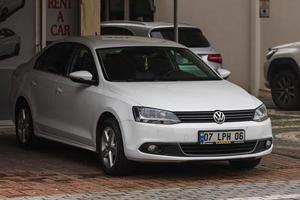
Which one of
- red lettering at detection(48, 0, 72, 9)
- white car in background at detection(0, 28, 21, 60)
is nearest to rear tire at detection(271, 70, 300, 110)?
red lettering at detection(48, 0, 72, 9)

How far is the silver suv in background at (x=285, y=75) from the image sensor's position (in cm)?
1599

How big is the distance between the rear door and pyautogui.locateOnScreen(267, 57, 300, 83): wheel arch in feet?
23.6

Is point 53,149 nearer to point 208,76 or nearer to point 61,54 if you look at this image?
point 61,54

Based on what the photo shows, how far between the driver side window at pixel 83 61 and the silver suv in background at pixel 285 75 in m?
7.44

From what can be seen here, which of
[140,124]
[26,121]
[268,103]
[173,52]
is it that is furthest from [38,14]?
[268,103]

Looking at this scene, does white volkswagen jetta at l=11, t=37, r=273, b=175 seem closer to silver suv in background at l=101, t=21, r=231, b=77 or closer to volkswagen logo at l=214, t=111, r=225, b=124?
volkswagen logo at l=214, t=111, r=225, b=124

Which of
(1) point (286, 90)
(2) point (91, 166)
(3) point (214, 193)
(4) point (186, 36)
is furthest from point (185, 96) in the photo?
(1) point (286, 90)

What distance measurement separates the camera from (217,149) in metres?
8.23

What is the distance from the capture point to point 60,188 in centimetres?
782

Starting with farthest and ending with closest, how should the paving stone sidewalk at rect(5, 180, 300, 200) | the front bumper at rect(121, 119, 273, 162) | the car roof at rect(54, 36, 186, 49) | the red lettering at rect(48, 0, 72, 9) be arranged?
the red lettering at rect(48, 0, 72, 9), the car roof at rect(54, 36, 186, 49), the front bumper at rect(121, 119, 273, 162), the paving stone sidewalk at rect(5, 180, 300, 200)

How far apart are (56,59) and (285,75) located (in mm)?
7496

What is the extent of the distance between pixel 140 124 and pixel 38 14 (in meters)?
5.16

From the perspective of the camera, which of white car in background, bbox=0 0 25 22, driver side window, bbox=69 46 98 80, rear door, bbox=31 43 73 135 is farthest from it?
white car in background, bbox=0 0 25 22

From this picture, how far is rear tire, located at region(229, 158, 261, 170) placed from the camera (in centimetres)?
887
